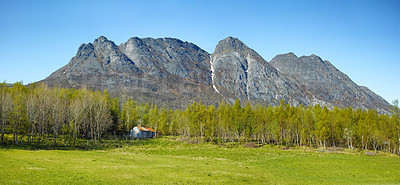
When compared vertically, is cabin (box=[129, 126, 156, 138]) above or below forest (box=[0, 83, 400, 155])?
below

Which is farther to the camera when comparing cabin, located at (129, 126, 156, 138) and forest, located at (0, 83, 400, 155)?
cabin, located at (129, 126, 156, 138)

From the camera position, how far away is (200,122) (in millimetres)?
102562

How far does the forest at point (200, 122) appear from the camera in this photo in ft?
224

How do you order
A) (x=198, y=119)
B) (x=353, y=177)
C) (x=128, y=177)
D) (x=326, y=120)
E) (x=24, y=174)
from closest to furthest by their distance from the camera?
(x=24, y=174), (x=128, y=177), (x=353, y=177), (x=326, y=120), (x=198, y=119)

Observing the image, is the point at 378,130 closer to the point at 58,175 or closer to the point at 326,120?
the point at 326,120

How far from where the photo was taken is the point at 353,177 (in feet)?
104

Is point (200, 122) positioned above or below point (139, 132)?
above

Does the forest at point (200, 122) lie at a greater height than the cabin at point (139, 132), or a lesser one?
greater

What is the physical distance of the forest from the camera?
6812cm

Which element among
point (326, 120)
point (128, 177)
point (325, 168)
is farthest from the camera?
point (326, 120)

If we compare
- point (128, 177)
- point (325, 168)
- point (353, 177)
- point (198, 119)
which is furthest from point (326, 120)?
point (128, 177)

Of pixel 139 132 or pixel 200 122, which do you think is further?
pixel 139 132

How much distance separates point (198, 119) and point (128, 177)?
79.2 m

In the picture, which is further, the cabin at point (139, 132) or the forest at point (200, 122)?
the cabin at point (139, 132)
